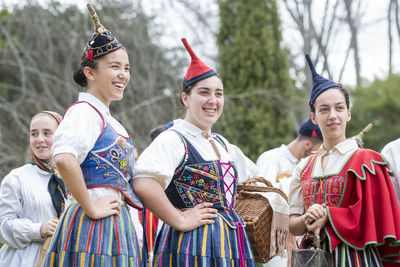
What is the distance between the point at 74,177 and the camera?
7.50 ft

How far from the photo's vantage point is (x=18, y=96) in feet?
26.8

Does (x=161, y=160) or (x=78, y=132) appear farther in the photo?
(x=161, y=160)

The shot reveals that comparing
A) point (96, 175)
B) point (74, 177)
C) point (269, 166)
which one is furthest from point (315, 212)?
point (269, 166)

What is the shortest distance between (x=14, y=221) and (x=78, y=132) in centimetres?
121

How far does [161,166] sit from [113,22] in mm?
5997

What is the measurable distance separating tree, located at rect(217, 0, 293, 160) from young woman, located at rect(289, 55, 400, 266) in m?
5.25

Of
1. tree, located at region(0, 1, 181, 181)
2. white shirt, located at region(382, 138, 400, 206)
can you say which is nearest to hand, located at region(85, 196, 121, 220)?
white shirt, located at region(382, 138, 400, 206)

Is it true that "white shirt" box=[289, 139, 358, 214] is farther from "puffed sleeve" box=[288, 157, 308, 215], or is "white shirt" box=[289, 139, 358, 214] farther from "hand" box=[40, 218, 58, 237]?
"hand" box=[40, 218, 58, 237]

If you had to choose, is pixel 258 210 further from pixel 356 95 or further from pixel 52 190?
pixel 356 95

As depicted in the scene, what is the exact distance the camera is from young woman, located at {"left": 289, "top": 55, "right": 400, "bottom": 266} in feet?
8.66

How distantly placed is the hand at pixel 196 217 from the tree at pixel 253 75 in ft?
18.2

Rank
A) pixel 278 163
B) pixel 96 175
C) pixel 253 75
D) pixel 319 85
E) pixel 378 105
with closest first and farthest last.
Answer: pixel 96 175 → pixel 319 85 → pixel 278 163 → pixel 253 75 → pixel 378 105

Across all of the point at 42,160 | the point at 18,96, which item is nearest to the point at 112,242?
the point at 42,160

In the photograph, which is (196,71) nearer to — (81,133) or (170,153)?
(170,153)
